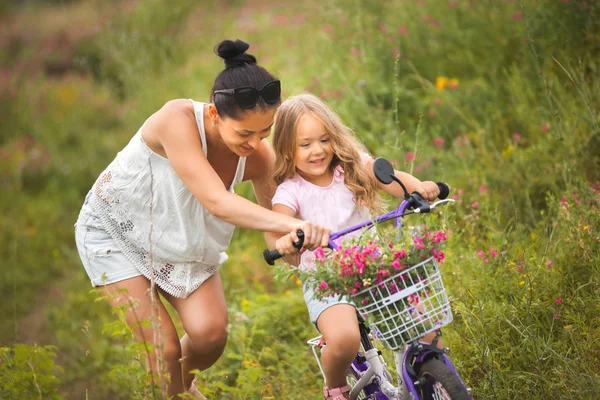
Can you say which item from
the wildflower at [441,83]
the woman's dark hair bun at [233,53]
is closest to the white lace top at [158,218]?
the woman's dark hair bun at [233,53]

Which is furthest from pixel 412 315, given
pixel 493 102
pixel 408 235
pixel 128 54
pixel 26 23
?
pixel 26 23

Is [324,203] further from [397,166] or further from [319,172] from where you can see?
[397,166]

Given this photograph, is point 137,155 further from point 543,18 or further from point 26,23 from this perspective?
point 26,23

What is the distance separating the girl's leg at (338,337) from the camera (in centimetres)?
282

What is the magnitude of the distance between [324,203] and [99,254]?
1187mm

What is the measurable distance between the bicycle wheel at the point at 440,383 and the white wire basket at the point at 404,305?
132mm

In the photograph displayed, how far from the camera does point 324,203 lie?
10.5 ft

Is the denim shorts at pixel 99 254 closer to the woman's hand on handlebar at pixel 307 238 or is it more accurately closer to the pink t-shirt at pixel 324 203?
the pink t-shirt at pixel 324 203

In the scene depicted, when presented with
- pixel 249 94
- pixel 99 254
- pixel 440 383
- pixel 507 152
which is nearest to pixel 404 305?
pixel 440 383

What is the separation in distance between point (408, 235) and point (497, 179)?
2328 millimetres

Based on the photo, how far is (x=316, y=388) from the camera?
13.0 feet

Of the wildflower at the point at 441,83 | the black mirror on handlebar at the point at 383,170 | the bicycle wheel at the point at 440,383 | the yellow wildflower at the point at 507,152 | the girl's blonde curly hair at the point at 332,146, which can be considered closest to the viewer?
the bicycle wheel at the point at 440,383

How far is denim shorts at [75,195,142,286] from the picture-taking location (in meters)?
3.36

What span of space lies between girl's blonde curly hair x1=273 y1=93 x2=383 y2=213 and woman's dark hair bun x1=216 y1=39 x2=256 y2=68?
0.33 m
